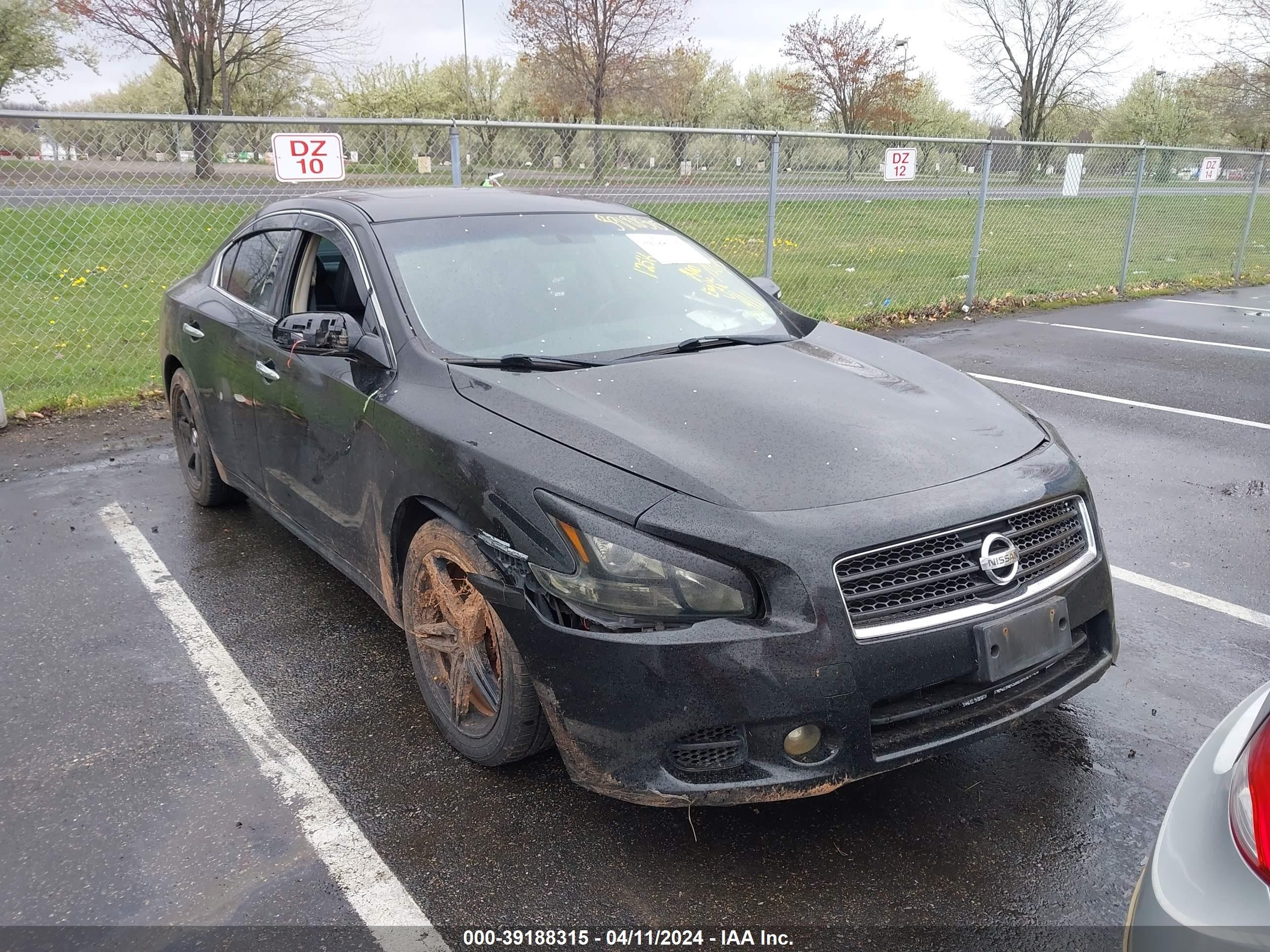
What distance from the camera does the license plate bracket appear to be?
7.96ft

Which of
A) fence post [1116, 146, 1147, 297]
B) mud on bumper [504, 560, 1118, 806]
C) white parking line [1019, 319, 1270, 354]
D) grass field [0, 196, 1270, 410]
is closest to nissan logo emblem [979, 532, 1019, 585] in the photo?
mud on bumper [504, 560, 1118, 806]

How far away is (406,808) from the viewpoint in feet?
9.31

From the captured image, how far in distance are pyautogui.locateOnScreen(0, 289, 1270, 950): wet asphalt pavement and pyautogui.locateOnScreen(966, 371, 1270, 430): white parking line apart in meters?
2.80

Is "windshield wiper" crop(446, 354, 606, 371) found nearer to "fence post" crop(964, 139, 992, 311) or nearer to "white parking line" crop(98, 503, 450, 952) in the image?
"white parking line" crop(98, 503, 450, 952)

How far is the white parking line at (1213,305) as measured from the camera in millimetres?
12430

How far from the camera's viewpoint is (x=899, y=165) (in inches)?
401

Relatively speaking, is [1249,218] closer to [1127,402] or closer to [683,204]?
[1127,402]

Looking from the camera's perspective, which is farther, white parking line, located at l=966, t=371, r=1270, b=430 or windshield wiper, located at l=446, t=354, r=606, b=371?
white parking line, located at l=966, t=371, r=1270, b=430

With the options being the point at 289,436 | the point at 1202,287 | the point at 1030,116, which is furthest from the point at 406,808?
the point at 1030,116

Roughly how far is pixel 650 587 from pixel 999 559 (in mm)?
928

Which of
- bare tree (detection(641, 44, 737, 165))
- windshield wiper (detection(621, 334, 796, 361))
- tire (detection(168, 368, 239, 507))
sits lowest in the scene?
tire (detection(168, 368, 239, 507))

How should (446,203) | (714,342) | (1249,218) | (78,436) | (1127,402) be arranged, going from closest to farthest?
1. (714,342)
2. (446,203)
3. (78,436)
4. (1127,402)
5. (1249,218)

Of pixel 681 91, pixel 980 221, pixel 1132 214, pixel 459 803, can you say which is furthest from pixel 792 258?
pixel 681 91

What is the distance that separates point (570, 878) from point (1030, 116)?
178 ft
